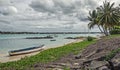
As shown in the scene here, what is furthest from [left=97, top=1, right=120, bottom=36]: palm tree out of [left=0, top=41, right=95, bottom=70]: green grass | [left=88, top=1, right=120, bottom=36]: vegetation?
[left=0, top=41, right=95, bottom=70]: green grass

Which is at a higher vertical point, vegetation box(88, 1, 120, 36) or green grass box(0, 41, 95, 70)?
vegetation box(88, 1, 120, 36)

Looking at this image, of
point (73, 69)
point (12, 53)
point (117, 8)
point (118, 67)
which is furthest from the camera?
point (117, 8)

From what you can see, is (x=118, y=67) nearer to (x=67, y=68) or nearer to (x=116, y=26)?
(x=67, y=68)

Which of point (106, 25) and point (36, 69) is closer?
point (36, 69)

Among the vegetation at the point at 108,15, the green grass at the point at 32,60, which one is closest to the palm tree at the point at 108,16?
the vegetation at the point at 108,15

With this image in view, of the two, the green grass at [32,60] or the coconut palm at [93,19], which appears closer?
the green grass at [32,60]

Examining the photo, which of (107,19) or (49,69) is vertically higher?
(107,19)

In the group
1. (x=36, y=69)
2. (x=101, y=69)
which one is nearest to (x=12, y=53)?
(x=36, y=69)

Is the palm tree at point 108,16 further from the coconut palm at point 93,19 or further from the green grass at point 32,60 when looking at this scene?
the green grass at point 32,60

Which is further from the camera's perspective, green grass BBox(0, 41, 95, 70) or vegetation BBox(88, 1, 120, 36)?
vegetation BBox(88, 1, 120, 36)

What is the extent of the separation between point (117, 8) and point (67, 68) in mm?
52125

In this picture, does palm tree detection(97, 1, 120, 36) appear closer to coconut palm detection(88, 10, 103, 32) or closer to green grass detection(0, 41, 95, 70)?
coconut palm detection(88, 10, 103, 32)

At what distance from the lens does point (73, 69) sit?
1320 cm

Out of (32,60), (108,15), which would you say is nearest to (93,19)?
Result: (108,15)
